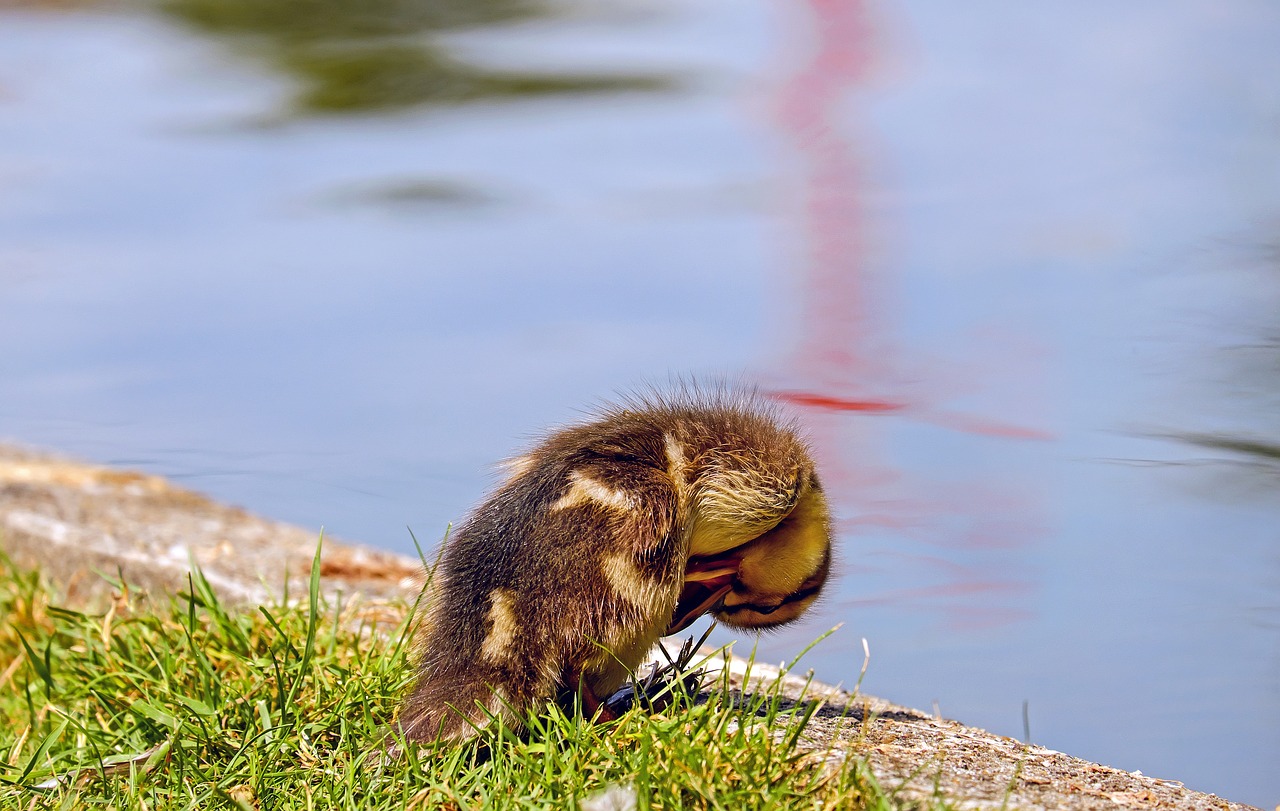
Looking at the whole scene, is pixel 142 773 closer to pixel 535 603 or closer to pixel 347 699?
pixel 347 699

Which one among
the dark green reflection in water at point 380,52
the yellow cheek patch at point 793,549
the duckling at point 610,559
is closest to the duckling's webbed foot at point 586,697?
the duckling at point 610,559

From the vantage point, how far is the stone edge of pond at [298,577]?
240 centimetres

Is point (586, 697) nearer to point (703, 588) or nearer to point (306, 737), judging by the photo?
point (703, 588)

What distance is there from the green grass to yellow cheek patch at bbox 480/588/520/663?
5.5 inches

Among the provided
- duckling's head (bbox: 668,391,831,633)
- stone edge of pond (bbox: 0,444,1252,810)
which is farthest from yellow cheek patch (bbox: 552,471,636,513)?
stone edge of pond (bbox: 0,444,1252,810)

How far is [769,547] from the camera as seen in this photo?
104 inches

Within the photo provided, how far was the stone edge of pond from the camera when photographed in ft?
7.87

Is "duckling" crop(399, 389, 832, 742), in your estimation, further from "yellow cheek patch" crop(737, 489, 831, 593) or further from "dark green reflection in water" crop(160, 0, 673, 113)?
"dark green reflection in water" crop(160, 0, 673, 113)

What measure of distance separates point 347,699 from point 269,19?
7.02 meters

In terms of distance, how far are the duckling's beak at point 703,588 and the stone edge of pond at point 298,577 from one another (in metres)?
0.15

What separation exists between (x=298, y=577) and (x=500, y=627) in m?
1.73

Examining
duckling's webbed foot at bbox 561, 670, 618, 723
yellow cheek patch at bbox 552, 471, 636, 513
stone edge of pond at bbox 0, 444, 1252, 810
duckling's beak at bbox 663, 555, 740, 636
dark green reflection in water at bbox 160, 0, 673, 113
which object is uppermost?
dark green reflection in water at bbox 160, 0, 673, 113

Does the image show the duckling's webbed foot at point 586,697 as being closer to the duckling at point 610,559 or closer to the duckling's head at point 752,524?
the duckling at point 610,559

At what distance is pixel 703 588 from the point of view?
105 inches
